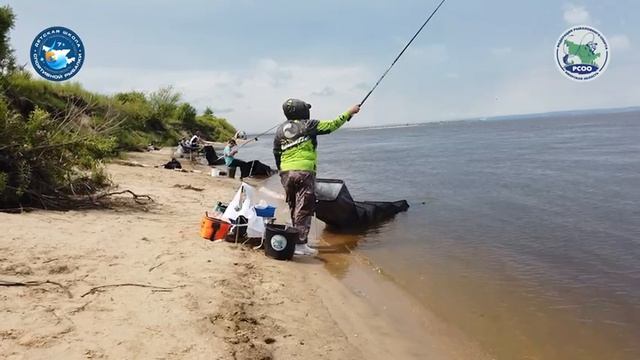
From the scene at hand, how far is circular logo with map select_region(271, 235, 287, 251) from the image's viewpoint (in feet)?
23.6

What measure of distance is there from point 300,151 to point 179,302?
3509mm

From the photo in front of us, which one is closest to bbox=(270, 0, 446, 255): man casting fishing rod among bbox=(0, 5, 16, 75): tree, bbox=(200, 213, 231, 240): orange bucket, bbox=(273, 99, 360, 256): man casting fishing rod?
bbox=(273, 99, 360, 256): man casting fishing rod

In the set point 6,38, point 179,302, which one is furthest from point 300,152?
point 6,38

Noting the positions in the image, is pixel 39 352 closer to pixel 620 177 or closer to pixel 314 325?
pixel 314 325

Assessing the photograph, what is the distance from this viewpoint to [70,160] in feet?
27.6

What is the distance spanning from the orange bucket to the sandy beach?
0.58 ft

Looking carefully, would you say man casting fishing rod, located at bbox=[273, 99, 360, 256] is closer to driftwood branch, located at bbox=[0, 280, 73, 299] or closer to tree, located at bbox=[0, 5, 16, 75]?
driftwood branch, located at bbox=[0, 280, 73, 299]

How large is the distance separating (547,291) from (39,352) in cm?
580

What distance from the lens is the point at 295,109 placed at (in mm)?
7629

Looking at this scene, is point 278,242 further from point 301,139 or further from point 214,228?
point 301,139

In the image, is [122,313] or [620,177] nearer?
[122,313]

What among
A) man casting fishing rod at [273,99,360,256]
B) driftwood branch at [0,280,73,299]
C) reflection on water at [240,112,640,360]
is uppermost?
man casting fishing rod at [273,99,360,256]

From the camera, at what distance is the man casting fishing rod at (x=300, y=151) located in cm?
755

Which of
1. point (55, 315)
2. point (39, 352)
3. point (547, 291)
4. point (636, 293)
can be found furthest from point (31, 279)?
point (636, 293)
